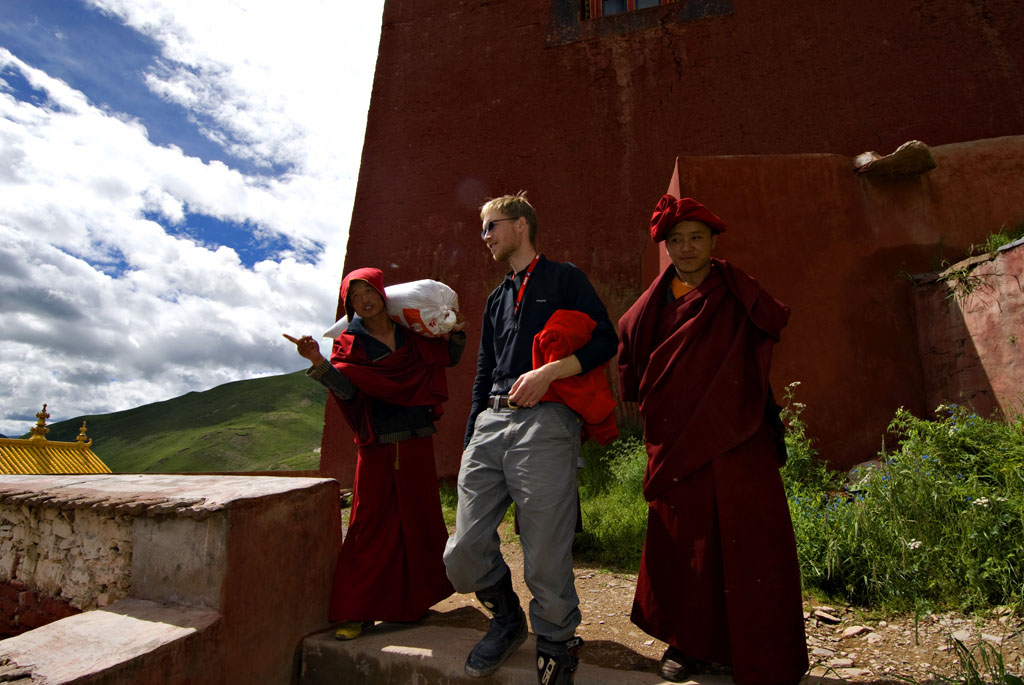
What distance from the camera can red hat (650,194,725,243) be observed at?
7.01ft

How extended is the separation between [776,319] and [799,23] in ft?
20.3

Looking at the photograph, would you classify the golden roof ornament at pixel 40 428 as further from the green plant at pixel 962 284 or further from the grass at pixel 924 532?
the green plant at pixel 962 284

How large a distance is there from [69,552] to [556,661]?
205 cm

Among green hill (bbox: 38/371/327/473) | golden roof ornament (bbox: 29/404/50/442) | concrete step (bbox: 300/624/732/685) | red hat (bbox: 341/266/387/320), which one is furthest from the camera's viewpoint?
green hill (bbox: 38/371/327/473)

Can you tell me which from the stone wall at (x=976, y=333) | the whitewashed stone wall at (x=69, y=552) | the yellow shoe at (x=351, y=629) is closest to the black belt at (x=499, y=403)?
the yellow shoe at (x=351, y=629)

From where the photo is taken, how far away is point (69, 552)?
8.17 feet

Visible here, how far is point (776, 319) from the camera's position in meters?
2.01

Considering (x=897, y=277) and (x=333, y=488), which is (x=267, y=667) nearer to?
(x=333, y=488)

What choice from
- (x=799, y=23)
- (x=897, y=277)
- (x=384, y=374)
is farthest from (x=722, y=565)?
(x=799, y=23)

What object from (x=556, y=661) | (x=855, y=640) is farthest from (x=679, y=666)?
(x=855, y=640)

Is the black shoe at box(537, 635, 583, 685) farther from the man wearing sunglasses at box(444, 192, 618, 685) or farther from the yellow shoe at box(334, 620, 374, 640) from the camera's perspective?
the yellow shoe at box(334, 620, 374, 640)

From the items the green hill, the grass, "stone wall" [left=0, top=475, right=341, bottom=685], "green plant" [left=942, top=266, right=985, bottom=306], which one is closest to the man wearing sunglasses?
"stone wall" [left=0, top=475, right=341, bottom=685]

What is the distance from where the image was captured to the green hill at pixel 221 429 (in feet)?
127

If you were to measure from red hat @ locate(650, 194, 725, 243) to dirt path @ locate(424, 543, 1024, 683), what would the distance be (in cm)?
151
